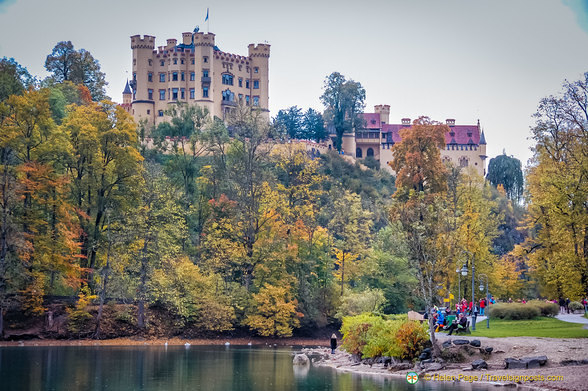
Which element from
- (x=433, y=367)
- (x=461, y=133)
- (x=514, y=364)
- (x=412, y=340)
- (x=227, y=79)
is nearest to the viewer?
(x=514, y=364)

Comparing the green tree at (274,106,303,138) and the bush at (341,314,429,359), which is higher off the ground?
the green tree at (274,106,303,138)

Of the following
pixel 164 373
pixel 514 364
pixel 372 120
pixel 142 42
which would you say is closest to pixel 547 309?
pixel 514 364

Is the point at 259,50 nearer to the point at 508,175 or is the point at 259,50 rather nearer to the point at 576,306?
the point at 508,175

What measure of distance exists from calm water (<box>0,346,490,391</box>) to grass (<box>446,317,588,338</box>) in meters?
7.51

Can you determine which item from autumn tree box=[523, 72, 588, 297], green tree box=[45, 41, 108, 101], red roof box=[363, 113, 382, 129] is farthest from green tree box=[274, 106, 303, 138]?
autumn tree box=[523, 72, 588, 297]

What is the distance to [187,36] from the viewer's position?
11044 centimetres

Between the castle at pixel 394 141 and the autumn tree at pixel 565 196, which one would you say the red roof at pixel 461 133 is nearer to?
the castle at pixel 394 141

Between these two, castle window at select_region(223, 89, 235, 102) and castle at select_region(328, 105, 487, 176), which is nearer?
castle window at select_region(223, 89, 235, 102)

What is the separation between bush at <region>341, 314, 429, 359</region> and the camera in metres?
32.6

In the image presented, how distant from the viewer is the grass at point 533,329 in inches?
1332

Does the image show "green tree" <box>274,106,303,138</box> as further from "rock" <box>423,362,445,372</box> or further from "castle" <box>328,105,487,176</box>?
"rock" <box>423,362,445,372</box>

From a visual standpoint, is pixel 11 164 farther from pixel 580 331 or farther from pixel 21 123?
pixel 580 331

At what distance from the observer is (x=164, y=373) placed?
32.0 meters

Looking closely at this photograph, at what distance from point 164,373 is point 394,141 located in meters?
100
